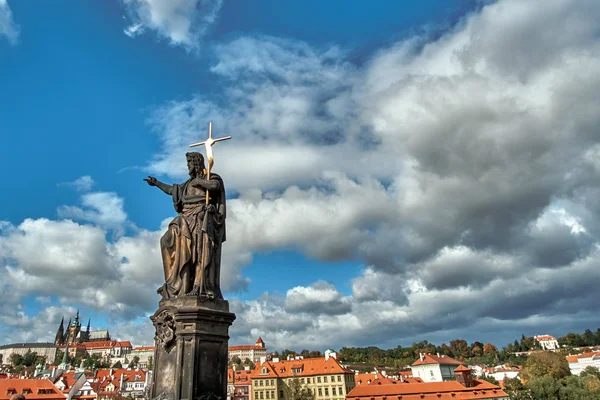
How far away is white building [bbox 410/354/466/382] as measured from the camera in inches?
3553

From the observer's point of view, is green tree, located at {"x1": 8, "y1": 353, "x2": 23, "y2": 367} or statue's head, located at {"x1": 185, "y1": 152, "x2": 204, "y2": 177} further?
green tree, located at {"x1": 8, "y1": 353, "x2": 23, "y2": 367}

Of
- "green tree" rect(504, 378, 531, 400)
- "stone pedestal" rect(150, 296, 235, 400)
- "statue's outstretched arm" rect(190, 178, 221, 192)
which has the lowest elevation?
"green tree" rect(504, 378, 531, 400)

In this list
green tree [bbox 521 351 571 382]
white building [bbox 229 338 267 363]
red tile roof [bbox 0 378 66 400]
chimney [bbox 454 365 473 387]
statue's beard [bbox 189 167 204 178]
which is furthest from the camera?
white building [bbox 229 338 267 363]

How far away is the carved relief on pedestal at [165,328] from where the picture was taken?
320 inches

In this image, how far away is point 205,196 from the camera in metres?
9.20

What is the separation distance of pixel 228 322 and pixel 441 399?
2629 inches

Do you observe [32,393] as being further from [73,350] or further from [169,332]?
[73,350]

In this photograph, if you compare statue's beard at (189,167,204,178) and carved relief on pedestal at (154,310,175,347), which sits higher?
statue's beard at (189,167,204,178)

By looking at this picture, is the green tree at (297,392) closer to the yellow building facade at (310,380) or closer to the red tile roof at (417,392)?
the yellow building facade at (310,380)

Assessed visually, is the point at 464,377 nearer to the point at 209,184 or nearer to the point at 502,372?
the point at 502,372

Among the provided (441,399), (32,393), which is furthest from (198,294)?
(441,399)

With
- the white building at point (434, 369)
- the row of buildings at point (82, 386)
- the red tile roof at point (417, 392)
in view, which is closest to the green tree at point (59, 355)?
the row of buildings at point (82, 386)

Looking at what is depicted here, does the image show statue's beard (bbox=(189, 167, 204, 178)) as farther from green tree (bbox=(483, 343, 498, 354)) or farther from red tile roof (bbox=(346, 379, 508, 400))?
green tree (bbox=(483, 343, 498, 354))

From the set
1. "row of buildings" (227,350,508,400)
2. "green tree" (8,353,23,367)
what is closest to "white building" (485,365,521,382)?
"row of buildings" (227,350,508,400)
